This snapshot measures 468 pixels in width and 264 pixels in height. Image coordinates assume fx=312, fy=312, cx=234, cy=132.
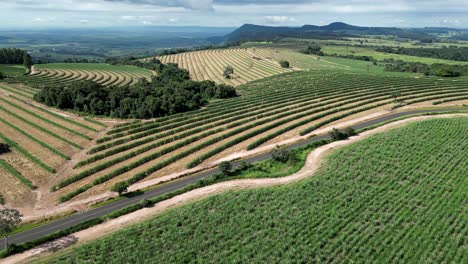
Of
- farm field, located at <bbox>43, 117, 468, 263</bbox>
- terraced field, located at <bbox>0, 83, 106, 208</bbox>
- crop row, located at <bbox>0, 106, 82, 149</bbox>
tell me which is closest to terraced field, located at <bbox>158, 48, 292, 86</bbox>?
terraced field, located at <bbox>0, 83, 106, 208</bbox>

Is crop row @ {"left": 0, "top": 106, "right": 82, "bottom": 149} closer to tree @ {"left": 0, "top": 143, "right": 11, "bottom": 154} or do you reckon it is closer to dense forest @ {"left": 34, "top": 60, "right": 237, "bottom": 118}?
tree @ {"left": 0, "top": 143, "right": 11, "bottom": 154}

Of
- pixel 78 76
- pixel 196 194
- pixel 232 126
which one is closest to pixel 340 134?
pixel 232 126

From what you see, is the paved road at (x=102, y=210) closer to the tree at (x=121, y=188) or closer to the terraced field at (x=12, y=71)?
the tree at (x=121, y=188)

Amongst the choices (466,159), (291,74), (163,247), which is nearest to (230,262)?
(163,247)

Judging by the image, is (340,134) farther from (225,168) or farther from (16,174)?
(16,174)

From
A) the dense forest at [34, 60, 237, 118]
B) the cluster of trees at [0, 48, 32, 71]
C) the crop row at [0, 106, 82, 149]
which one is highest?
the cluster of trees at [0, 48, 32, 71]

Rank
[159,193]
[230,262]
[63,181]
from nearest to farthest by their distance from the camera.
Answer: [230,262] → [159,193] → [63,181]

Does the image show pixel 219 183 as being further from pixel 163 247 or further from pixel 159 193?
pixel 163 247

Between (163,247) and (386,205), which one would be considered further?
(386,205)
